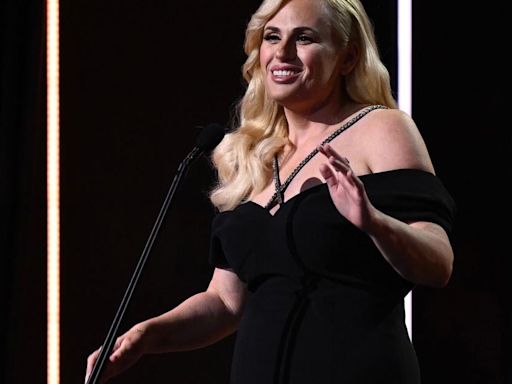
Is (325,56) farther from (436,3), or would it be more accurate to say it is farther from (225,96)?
(225,96)

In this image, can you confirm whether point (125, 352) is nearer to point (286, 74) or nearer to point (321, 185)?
point (321, 185)

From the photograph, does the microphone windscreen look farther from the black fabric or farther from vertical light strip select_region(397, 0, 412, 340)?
vertical light strip select_region(397, 0, 412, 340)

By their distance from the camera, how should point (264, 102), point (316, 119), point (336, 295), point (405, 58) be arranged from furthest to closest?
point (405, 58), point (264, 102), point (316, 119), point (336, 295)

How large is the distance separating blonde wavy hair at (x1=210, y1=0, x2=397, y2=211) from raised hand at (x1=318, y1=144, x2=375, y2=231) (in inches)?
17.1

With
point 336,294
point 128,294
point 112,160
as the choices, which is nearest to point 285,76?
point 336,294

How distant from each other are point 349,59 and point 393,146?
266 mm

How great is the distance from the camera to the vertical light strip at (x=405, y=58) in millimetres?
2527

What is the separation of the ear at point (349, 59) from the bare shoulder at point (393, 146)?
0.17 meters

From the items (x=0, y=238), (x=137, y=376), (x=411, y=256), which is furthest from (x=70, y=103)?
(x=411, y=256)

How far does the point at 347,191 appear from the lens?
1.54 meters

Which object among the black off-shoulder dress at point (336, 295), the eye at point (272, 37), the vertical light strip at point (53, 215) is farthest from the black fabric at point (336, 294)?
the vertical light strip at point (53, 215)

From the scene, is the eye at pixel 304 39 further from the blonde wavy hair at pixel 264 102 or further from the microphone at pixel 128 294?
the microphone at pixel 128 294

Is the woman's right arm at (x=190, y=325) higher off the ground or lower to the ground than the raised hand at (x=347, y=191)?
lower

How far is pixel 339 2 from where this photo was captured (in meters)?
1.96
